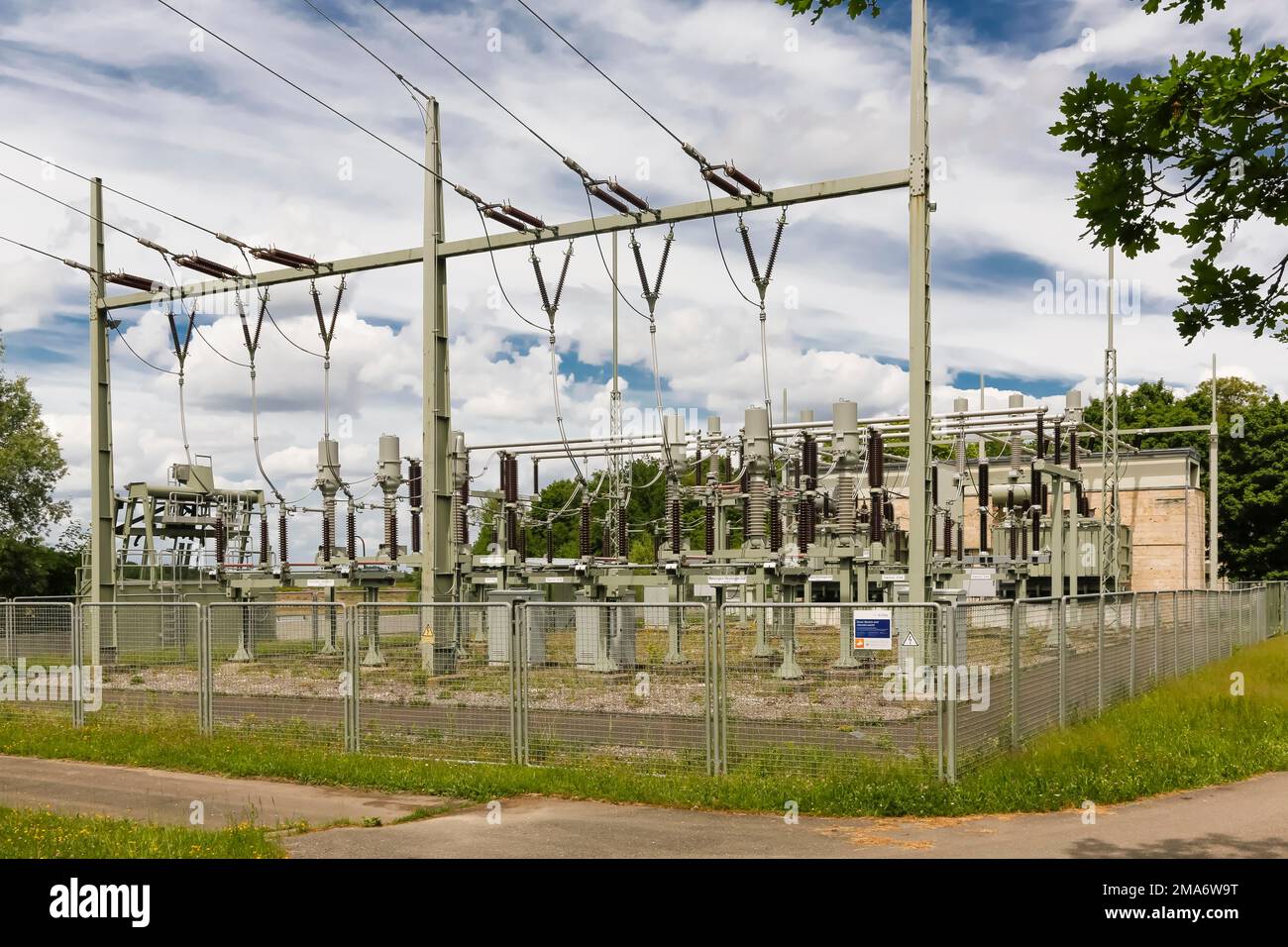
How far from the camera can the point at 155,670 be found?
16438mm

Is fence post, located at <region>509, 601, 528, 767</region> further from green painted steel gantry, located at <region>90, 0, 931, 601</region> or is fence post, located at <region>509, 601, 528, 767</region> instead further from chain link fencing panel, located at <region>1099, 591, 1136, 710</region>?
chain link fencing panel, located at <region>1099, 591, 1136, 710</region>

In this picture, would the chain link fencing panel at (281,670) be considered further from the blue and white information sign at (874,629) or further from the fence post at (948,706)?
the fence post at (948,706)

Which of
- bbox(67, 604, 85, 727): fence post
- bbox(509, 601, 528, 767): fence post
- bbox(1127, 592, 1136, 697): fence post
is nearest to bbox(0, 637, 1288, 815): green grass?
bbox(509, 601, 528, 767): fence post

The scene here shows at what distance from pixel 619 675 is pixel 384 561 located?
14.2m

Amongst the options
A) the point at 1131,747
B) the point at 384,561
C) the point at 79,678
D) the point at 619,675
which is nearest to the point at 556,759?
the point at 619,675

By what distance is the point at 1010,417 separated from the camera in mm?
28219

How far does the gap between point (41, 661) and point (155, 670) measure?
2.20 m

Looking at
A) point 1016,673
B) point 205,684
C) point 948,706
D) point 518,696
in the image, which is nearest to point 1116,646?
point 1016,673

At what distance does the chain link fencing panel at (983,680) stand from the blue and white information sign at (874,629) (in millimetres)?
601

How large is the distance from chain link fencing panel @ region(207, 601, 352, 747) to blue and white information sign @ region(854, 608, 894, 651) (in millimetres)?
5839

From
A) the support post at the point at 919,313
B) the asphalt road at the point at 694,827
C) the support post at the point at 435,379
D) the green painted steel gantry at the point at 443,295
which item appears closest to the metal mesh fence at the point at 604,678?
the asphalt road at the point at 694,827

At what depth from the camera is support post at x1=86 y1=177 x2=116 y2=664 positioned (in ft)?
76.8

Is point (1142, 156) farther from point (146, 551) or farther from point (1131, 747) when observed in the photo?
point (146, 551)

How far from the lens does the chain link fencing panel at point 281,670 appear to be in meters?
14.0
